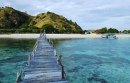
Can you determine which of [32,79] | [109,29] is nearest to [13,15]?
[109,29]

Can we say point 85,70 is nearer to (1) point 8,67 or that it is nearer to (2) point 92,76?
(2) point 92,76

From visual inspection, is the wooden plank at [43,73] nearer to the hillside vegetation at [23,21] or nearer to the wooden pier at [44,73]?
the wooden pier at [44,73]

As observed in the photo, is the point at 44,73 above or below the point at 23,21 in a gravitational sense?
below

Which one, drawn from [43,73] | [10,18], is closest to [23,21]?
[10,18]

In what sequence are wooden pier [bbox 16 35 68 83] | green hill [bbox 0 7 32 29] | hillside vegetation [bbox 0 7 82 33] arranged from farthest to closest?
green hill [bbox 0 7 32 29] < hillside vegetation [bbox 0 7 82 33] < wooden pier [bbox 16 35 68 83]

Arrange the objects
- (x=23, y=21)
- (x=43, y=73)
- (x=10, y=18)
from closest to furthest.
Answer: (x=43, y=73), (x=10, y=18), (x=23, y=21)

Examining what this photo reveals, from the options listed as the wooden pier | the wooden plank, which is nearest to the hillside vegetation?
the wooden plank

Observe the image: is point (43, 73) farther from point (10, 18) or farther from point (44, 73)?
point (10, 18)

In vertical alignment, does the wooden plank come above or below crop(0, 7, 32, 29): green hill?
below

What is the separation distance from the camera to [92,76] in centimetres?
2108

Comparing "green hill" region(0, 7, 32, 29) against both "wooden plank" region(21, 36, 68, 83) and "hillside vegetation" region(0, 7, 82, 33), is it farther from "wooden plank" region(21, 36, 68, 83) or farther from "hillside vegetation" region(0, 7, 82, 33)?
"wooden plank" region(21, 36, 68, 83)

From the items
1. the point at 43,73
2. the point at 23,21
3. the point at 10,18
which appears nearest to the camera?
the point at 43,73

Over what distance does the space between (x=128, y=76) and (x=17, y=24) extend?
144 m

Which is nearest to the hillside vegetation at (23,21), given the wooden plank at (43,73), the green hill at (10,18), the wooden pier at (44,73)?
the green hill at (10,18)
